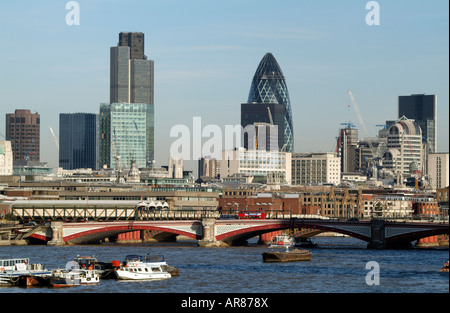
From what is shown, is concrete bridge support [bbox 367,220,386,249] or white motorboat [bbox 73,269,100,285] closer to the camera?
white motorboat [bbox 73,269,100,285]

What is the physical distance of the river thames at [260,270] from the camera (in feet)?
307

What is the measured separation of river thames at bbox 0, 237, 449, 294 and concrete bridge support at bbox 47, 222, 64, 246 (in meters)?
3.37

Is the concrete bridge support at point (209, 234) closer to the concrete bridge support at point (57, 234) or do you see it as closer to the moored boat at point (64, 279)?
the concrete bridge support at point (57, 234)

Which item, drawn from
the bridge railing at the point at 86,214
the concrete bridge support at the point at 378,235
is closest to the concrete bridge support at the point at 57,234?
the bridge railing at the point at 86,214

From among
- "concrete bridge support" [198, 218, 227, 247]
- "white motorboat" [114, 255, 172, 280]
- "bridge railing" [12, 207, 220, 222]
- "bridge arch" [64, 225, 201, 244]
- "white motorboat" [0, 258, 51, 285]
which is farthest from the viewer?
"bridge railing" [12, 207, 220, 222]

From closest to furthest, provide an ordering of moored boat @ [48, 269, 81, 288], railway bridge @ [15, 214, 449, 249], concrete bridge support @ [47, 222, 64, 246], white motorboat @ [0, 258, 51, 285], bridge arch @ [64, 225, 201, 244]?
moored boat @ [48, 269, 81, 288] → white motorboat @ [0, 258, 51, 285] → concrete bridge support @ [47, 222, 64, 246] → railway bridge @ [15, 214, 449, 249] → bridge arch @ [64, 225, 201, 244]

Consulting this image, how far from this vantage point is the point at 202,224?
15738cm

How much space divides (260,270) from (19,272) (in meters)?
25.8

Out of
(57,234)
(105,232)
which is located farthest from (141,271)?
(105,232)

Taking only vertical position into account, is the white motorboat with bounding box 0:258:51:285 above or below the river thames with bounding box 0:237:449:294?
above

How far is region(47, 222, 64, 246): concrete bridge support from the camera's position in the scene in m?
154

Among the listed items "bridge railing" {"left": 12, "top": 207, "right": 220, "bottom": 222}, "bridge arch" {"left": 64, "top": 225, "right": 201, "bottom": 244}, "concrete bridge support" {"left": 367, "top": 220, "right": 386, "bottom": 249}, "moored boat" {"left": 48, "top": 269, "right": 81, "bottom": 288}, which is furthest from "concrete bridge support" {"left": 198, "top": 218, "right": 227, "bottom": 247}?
"moored boat" {"left": 48, "top": 269, "right": 81, "bottom": 288}

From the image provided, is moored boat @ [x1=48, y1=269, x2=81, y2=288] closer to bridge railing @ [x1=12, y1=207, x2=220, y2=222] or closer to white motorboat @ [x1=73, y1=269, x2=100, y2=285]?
white motorboat @ [x1=73, y1=269, x2=100, y2=285]
